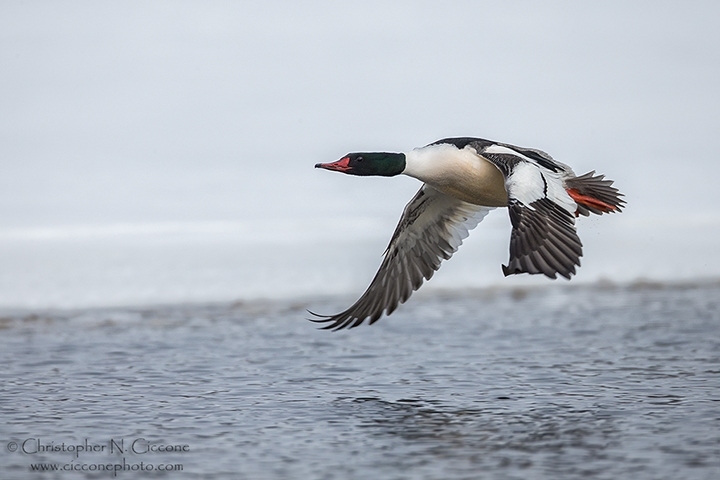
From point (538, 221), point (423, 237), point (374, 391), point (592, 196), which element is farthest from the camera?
point (423, 237)

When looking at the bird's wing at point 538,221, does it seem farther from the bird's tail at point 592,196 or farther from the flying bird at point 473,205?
the bird's tail at point 592,196

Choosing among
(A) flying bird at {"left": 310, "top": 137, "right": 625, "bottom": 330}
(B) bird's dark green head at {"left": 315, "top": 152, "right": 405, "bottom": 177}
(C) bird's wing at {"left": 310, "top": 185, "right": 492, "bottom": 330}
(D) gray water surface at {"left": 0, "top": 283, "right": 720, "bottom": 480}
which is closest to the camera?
(D) gray water surface at {"left": 0, "top": 283, "right": 720, "bottom": 480}

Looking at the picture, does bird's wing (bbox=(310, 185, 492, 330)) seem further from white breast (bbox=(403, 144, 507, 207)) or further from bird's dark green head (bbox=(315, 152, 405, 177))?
bird's dark green head (bbox=(315, 152, 405, 177))

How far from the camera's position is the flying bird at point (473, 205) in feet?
18.3

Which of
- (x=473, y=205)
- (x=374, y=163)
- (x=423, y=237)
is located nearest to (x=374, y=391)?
(x=374, y=163)

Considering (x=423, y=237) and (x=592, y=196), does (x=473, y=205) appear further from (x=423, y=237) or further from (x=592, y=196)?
(x=592, y=196)

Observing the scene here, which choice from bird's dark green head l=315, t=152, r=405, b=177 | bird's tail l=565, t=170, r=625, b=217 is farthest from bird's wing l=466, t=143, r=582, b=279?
bird's dark green head l=315, t=152, r=405, b=177

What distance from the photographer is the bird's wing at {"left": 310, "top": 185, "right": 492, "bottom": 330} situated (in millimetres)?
7535

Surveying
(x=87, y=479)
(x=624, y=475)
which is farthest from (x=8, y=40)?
(x=624, y=475)

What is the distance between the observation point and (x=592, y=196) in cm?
705

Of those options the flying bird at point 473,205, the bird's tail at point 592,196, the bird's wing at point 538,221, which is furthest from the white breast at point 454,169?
the bird's tail at point 592,196

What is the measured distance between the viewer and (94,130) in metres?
14.7

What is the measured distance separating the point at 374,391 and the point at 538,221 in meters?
1.55

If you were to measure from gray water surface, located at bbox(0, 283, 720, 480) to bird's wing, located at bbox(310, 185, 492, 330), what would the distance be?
0.59 m
